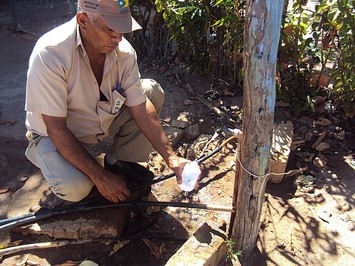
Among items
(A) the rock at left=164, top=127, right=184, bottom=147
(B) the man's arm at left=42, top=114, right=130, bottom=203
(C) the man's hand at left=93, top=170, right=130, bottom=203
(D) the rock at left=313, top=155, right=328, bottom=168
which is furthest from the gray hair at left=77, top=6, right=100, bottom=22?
(D) the rock at left=313, top=155, right=328, bottom=168

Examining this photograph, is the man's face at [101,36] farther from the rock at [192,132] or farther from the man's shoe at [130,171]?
the rock at [192,132]

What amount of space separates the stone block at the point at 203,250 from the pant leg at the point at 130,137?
2.61ft

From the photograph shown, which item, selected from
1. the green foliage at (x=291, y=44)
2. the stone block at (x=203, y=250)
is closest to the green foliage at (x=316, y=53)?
the green foliage at (x=291, y=44)

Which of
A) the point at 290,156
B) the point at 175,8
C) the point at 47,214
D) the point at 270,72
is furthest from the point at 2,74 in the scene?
the point at 270,72

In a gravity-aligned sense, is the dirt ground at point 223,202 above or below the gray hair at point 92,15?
below

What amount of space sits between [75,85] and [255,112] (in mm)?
1108

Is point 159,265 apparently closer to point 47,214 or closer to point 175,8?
point 47,214

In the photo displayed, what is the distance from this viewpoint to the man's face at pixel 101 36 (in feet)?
7.11

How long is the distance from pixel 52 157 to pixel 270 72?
1.43 m

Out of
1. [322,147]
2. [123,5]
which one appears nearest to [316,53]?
[322,147]

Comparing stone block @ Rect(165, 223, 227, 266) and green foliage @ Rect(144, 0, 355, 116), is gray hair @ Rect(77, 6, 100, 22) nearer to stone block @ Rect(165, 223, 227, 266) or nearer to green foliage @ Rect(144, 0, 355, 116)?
stone block @ Rect(165, 223, 227, 266)

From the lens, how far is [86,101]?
249 centimetres

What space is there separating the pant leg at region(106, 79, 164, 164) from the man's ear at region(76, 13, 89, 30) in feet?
2.43

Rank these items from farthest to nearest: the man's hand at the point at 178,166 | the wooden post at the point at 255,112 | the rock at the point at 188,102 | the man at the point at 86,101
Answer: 1. the rock at the point at 188,102
2. the man's hand at the point at 178,166
3. the man at the point at 86,101
4. the wooden post at the point at 255,112
